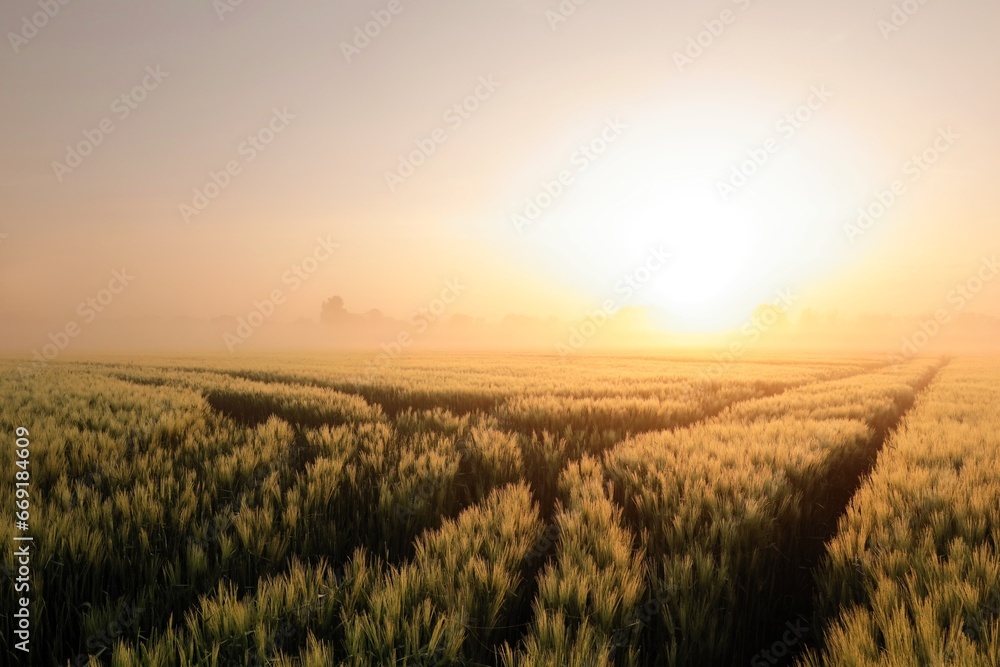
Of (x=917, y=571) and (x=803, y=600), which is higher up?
(x=917, y=571)

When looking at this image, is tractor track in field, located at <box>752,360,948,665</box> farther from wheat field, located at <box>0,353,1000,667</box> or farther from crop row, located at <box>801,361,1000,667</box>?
crop row, located at <box>801,361,1000,667</box>

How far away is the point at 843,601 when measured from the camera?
2918mm

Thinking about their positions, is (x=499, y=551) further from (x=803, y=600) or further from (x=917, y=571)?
(x=917, y=571)

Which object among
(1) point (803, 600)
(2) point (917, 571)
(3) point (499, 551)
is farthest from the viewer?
(1) point (803, 600)

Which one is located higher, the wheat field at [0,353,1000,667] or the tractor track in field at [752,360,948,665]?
the wheat field at [0,353,1000,667]

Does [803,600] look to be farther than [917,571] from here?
Yes

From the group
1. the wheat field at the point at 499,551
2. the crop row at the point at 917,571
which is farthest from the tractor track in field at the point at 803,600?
the crop row at the point at 917,571

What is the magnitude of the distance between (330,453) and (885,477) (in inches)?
218

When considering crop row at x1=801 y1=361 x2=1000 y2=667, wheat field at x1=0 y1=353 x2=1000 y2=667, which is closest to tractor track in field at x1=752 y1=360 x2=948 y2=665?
wheat field at x1=0 y1=353 x2=1000 y2=667

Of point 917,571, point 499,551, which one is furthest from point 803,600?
point 499,551

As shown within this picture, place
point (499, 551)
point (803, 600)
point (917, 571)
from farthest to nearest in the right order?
point (803, 600) < point (499, 551) < point (917, 571)

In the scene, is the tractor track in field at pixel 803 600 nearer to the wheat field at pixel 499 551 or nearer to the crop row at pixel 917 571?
the wheat field at pixel 499 551

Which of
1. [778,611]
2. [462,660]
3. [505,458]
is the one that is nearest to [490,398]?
[505,458]

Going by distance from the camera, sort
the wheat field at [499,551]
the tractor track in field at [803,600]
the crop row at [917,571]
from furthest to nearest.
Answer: the tractor track in field at [803,600], the wheat field at [499,551], the crop row at [917,571]
